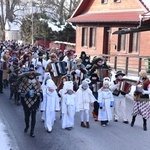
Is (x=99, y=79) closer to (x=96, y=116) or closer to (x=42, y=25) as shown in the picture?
(x=96, y=116)

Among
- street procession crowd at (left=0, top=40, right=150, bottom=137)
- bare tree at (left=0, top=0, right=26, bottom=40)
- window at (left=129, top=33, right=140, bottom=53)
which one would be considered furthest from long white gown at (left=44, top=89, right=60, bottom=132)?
bare tree at (left=0, top=0, right=26, bottom=40)

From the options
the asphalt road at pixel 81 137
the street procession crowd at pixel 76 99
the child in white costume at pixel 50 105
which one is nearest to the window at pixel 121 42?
the street procession crowd at pixel 76 99

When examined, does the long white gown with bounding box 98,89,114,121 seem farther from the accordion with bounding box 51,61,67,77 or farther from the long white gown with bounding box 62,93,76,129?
the accordion with bounding box 51,61,67,77

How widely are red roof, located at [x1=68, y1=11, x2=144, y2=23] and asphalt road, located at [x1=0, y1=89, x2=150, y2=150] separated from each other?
13.2m

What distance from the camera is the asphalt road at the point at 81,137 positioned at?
903 cm

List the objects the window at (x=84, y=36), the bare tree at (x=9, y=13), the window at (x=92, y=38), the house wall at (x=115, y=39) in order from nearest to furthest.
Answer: the house wall at (x=115, y=39), the window at (x=92, y=38), the window at (x=84, y=36), the bare tree at (x=9, y=13)

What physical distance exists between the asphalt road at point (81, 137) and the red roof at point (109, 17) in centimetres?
1324

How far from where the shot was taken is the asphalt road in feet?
29.6

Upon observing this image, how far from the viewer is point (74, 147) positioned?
352 inches

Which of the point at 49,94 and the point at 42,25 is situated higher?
the point at 42,25

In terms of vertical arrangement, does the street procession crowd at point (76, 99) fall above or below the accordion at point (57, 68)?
below

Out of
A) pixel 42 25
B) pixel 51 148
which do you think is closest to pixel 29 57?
pixel 51 148

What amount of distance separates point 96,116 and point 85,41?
20727 mm

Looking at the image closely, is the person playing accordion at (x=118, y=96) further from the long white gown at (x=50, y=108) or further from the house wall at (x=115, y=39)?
the house wall at (x=115, y=39)
